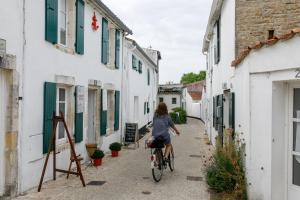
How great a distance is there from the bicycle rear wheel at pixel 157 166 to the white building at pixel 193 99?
30.4m

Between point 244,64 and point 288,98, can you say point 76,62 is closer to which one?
point 244,64

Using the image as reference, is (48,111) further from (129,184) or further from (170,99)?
(170,99)

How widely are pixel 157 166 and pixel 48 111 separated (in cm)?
280

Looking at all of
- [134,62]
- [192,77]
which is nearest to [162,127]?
[134,62]

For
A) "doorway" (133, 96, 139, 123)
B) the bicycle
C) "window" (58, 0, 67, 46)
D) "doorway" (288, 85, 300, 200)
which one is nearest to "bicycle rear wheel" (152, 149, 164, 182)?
the bicycle

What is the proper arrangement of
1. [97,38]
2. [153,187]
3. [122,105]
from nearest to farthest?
[153,187]
[97,38]
[122,105]

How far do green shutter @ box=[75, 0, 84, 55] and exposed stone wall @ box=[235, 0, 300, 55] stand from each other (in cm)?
415

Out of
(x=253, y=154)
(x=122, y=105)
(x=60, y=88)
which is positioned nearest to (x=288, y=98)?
(x=253, y=154)

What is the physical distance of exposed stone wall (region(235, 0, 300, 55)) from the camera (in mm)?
8625

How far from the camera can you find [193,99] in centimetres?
4184

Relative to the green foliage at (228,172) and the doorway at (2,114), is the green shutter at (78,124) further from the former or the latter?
the green foliage at (228,172)

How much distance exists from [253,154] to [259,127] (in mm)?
512

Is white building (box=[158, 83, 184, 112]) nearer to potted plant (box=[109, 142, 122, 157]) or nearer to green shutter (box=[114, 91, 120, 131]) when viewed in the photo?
green shutter (box=[114, 91, 120, 131])

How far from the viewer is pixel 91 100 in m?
11.7
